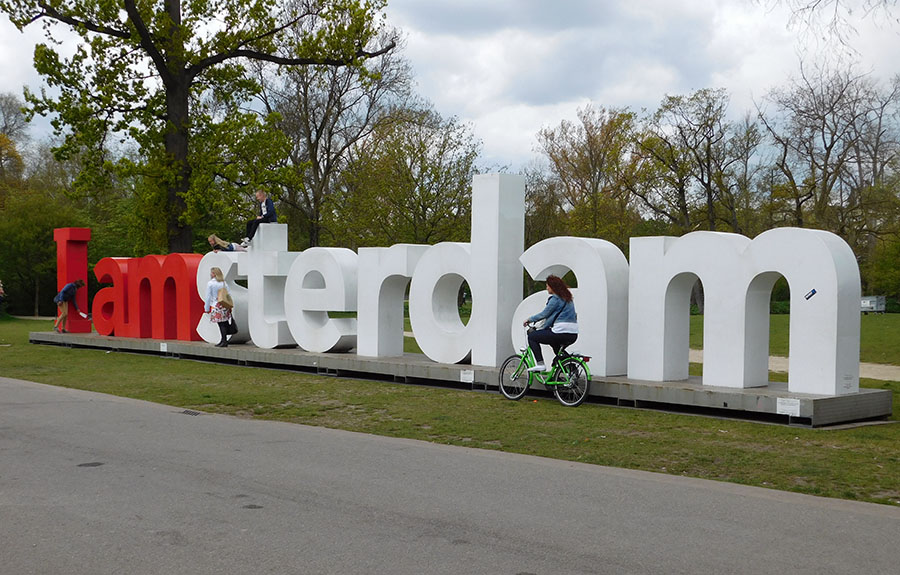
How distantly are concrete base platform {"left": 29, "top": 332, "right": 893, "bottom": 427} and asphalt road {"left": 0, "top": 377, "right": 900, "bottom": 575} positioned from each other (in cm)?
393

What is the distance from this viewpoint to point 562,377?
43.8 ft

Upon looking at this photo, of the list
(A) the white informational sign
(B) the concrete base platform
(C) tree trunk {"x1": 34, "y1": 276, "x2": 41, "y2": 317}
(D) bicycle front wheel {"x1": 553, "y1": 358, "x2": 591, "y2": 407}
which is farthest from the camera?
(C) tree trunk {"x1": 34, "y1": 276, "x2": 41, "y2": 317}

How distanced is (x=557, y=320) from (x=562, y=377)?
0.82m

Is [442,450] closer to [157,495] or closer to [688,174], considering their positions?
[157,495]

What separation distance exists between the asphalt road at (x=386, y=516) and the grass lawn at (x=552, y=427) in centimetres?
72

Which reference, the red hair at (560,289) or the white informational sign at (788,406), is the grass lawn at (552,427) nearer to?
the white informational sign at (788,406)

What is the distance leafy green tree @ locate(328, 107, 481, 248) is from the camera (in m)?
44.4

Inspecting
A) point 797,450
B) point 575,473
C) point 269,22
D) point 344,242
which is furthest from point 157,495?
point 344,242

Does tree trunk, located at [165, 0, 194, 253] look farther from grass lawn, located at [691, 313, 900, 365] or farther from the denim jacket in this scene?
the denim jacket

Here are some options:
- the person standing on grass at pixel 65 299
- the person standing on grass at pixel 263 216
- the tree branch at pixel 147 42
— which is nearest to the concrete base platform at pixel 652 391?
the person standing on grass at pixel 263 216

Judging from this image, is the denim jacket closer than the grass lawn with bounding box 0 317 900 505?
No

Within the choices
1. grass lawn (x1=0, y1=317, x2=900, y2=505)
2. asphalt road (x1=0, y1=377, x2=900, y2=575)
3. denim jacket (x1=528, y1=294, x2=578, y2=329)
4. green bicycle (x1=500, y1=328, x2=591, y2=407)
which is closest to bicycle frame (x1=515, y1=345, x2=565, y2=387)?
green bicycle (x1=500, y1=328, x2=591, y2=407)

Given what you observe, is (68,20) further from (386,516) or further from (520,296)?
(386,516)

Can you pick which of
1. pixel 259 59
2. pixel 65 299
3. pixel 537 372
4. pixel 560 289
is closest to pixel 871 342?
pixel 537 372
